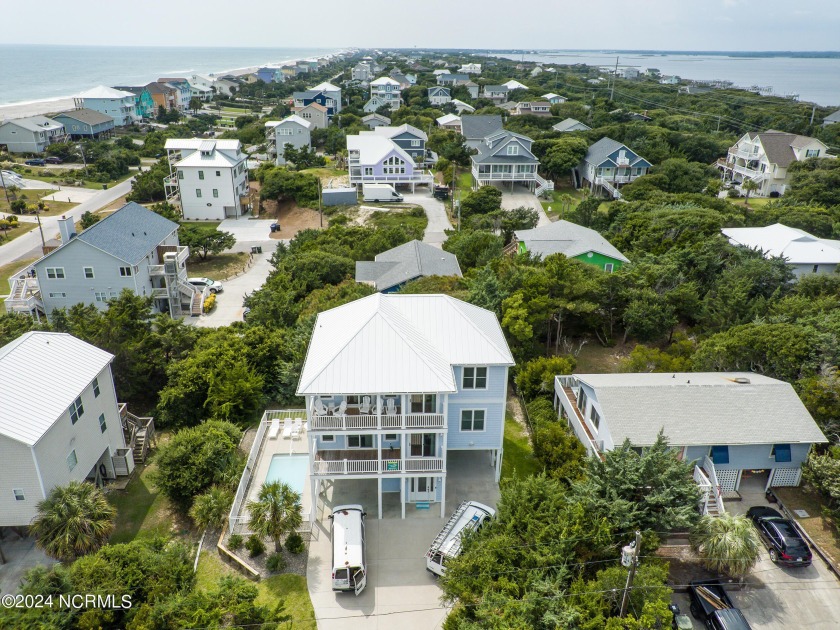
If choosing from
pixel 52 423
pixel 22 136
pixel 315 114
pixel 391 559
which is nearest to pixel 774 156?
pixel 391 559

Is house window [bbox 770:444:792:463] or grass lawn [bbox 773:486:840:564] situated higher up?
house window [bbox 770:444:792:463]

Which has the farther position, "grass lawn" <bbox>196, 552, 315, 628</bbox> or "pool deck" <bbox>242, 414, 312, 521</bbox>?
"pool deck" <bbox>242, 414, 312, 521</bbox>

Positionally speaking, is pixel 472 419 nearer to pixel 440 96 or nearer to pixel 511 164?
pixel 511 164

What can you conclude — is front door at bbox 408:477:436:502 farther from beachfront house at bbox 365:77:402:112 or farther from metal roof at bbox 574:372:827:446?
beachfront house at bbox 365:77:402:112

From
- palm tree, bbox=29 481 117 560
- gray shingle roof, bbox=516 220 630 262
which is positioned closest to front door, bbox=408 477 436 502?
palm tree, bbox=29 481 117 560

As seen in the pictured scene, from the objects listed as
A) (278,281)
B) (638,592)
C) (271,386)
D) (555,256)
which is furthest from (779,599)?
(278,281)

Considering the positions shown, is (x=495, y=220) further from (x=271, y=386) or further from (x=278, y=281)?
(x=271, y=386)
